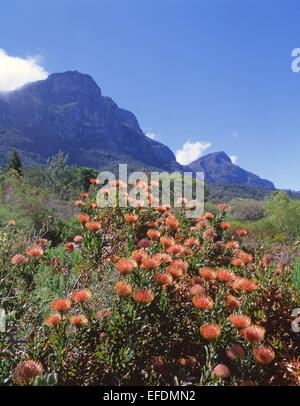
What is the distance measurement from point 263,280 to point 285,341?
1.14 feet

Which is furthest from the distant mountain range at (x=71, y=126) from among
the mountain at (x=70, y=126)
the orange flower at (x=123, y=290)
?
the orange flower at (x=123, y=290)

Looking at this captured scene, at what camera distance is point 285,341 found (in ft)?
4.80

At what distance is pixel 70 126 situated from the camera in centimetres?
16400

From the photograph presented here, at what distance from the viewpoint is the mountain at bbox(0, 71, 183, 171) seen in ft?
441

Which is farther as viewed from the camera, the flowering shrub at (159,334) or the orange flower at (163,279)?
the orange flower at (163,279)

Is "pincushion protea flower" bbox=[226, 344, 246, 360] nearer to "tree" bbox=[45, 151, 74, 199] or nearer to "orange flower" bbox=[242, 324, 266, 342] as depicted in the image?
"orange flower" bbox=[242, 324, 266, 342]

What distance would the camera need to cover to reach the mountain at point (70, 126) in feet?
441

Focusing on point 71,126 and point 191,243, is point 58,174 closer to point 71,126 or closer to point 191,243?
point 191,243

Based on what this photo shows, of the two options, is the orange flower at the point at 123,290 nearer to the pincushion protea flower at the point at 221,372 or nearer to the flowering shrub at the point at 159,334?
the flowering shrub at the point at 159,334

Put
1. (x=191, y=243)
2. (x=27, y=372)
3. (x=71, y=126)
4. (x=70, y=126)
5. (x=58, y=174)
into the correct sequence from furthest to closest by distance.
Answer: (x=71, y=126) < (x=70, y=126) < (x=58, y=174) < (x=191, y=243) < (x=27, y=372)

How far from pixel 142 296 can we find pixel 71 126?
178111mm

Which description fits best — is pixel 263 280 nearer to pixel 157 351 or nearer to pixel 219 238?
pixel 157 351

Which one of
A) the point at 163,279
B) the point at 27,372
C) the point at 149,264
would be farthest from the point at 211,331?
the point at 27,372
